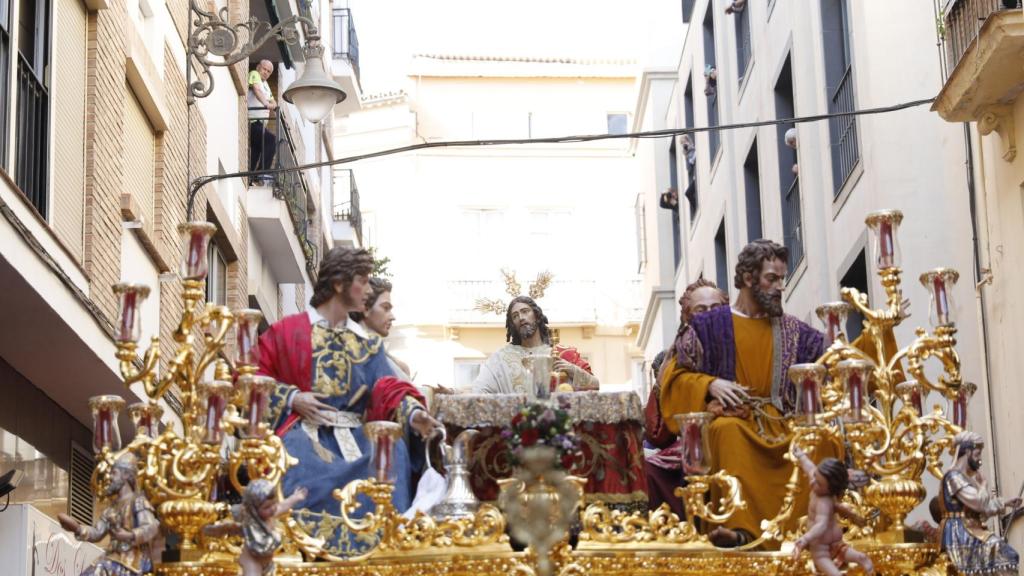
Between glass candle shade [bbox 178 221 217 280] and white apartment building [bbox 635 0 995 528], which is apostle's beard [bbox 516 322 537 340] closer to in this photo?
white apartment building [bbox 635 0 995 528]

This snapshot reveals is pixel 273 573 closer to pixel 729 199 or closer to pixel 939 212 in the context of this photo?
pixel 939 212

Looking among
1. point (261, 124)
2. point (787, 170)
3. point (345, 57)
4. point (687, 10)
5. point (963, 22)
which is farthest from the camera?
point (687, 10)

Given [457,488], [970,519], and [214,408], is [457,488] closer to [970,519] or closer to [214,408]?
[214,408]

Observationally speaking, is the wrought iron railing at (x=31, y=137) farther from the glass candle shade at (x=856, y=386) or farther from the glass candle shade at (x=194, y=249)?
the glass candle shade at (x=856, y=386)

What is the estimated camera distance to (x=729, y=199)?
22.6 metres

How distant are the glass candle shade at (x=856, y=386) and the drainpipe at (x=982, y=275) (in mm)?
5465

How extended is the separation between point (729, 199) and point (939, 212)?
824 cm

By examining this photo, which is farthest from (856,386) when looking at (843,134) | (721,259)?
(721,259)

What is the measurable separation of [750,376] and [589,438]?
871 millimetres

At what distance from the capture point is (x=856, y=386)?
25.0 ft

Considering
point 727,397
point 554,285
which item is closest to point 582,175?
point 554,285

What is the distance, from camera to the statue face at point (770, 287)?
29.5 feet

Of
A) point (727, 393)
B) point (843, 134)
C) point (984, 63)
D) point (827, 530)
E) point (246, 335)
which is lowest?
point (827, 530)

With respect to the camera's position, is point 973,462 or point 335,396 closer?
point 973,462
